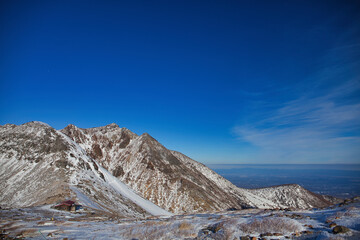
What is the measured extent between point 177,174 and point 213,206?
30159 mm

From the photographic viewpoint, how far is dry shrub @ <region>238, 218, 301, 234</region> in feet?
41.2

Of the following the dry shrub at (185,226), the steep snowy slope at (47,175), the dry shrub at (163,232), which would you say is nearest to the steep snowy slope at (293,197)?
the steep snowy slope at (47,175)

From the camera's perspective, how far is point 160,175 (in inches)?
4461

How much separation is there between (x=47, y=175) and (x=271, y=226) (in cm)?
7604

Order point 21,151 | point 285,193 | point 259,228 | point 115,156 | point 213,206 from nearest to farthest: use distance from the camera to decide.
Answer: point 259,228 < point 21,151 < point 213,206 < point 115,156 < point 285,193

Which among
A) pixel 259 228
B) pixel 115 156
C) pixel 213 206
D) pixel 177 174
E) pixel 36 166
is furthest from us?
pixel 115 156

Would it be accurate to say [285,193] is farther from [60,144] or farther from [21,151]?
[21,151]

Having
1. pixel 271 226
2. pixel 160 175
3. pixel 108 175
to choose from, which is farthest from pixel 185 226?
pixel 160 175

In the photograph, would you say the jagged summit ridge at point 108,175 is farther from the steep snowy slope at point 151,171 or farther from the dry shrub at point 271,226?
the dry shrub at point 271,226

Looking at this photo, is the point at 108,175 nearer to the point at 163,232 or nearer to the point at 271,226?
the point at 163,232

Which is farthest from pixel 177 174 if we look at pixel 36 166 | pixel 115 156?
pixel 36 166

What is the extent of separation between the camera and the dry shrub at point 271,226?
12.6 metres

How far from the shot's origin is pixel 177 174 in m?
118

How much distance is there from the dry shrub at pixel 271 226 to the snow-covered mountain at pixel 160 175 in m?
86.4
